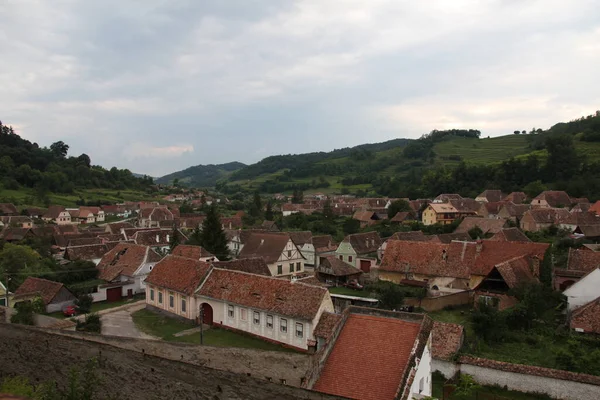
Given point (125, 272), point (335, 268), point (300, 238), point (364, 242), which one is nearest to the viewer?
point (125, 272)

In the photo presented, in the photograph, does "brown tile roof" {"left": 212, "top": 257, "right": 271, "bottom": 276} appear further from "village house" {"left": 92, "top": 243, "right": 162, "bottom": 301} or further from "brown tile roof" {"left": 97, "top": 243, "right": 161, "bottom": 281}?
"brown tile roof" {"left": 97, "top": 243, "right": 161, "bottom": 281}

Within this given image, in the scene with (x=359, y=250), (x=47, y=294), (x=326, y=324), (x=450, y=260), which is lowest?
(x=326, y=324)

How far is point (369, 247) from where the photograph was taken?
5169cm

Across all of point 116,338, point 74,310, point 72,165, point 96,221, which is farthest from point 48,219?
point 116,338

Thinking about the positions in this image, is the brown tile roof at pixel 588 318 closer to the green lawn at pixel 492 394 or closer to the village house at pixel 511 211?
the green lawn at pixel 492 394

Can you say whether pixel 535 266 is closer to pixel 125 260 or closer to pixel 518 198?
pixel 125 260

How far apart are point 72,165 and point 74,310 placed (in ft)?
386

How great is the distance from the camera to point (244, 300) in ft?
87.2

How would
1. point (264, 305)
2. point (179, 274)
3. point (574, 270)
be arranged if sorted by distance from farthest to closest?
point (179, 274)
point (574, 270)
point (264, 305)

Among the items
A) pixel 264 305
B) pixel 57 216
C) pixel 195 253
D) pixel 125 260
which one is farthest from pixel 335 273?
pixel 57 216

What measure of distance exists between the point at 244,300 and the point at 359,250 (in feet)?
84.2

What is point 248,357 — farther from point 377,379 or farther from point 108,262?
point 108,262

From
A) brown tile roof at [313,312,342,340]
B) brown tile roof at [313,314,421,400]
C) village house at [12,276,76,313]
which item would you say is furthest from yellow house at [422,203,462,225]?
brown tile roof at [313,314,421,400]

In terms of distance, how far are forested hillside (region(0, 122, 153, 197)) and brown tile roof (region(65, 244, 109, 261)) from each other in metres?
Result: 70.3
